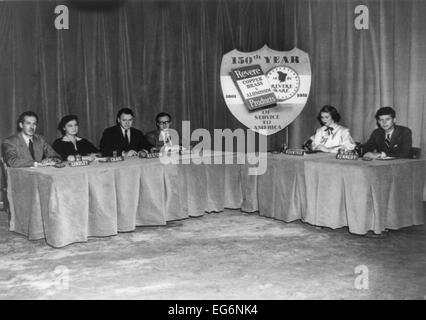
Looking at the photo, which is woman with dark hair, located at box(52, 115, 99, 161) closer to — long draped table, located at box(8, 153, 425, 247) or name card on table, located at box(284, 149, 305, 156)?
long draped table, located at box(8, 153, 425, 247)

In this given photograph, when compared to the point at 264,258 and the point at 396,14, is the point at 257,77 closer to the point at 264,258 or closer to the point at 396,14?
the point at 396,14

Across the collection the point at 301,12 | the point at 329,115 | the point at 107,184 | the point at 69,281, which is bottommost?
the point at 69,281

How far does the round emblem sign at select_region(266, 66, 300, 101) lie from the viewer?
6.80 meters

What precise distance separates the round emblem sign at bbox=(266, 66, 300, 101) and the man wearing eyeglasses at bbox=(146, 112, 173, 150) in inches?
80.7

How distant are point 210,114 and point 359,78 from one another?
7.18 ft

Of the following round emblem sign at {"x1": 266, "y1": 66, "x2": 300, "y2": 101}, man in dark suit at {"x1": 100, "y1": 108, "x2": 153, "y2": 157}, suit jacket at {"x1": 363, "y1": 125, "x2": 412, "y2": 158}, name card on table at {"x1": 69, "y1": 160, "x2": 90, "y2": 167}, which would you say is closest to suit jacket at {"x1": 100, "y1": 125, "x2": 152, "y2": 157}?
man in dark suit at {"x1": 100, "y1": 108, "x2": 153, "y2": 157}

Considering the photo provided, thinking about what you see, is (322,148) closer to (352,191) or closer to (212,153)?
(352,191)

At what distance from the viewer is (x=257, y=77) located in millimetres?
6836

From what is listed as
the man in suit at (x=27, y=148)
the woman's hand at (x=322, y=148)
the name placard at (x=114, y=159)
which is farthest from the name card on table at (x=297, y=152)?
the man in suit at (x=27, y=148)

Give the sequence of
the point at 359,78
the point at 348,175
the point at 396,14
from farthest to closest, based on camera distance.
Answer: the point at 359,78 → the point at 396,14 → the point at 348,175

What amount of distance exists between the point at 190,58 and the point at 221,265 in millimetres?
4047

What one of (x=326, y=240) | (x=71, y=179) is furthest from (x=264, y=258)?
(x=71, y=179)

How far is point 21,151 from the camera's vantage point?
4.35 m

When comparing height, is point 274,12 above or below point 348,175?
above
